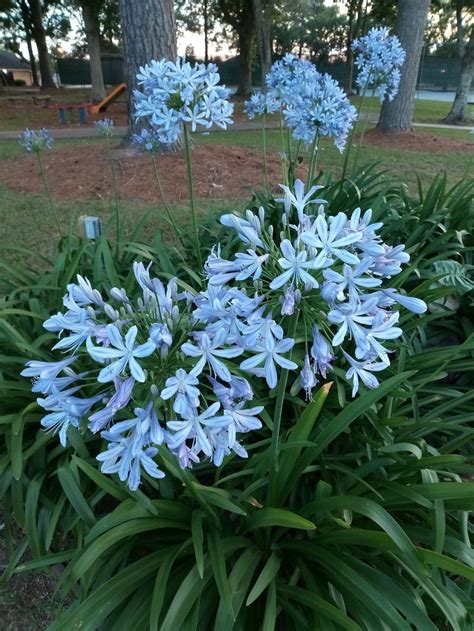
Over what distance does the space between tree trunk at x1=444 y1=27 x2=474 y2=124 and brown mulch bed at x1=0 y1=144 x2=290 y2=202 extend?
10172mm

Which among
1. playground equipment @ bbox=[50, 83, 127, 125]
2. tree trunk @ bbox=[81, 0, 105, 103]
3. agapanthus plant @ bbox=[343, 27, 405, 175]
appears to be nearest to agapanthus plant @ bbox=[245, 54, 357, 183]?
agapanthus plant @ bbox=[343, 27, 405, 175]

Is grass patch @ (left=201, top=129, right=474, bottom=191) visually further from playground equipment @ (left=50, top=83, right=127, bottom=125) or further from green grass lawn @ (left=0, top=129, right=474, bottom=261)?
playground equipment @ (left=50, top=83, right=127, bottom=125)

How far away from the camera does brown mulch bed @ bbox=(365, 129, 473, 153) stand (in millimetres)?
10312

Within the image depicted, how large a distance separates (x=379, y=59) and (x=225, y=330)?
344 centimetres

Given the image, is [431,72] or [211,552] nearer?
[211,552]

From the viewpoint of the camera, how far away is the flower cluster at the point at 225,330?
1200mm

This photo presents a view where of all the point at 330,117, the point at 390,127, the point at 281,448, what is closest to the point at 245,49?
the point at 390,127

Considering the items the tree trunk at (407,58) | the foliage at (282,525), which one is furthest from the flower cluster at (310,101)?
the tree trunk at (407,58)

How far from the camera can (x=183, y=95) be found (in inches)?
90.6

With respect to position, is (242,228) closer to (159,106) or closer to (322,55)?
(159,106)

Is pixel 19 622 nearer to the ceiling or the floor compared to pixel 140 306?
nearer to the floor

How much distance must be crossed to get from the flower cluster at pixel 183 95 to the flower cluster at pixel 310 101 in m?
1.14

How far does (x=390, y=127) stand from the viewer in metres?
11.5

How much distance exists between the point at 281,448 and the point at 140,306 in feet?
2.24
